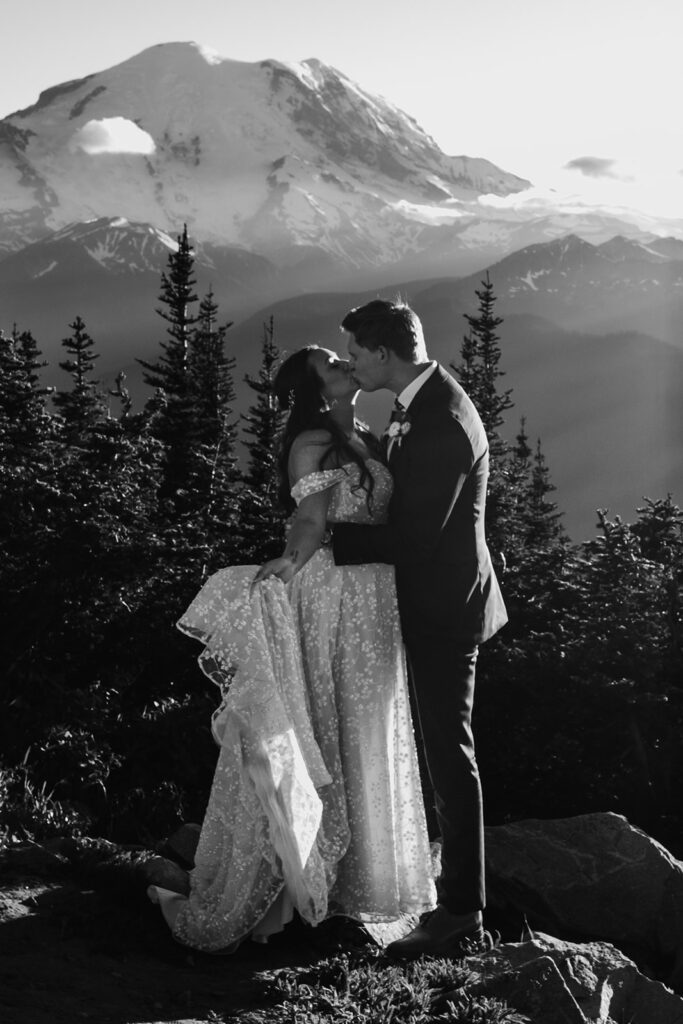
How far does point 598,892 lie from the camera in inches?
270

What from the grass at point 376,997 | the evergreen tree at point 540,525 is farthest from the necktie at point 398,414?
the evergreen tree at point 540,525

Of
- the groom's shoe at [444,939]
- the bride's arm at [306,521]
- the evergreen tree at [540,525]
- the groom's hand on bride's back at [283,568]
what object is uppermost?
the bride's arm at [306,521]

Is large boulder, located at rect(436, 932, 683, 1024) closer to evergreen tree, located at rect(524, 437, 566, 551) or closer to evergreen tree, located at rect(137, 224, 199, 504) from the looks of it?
evergreen tree, located at rect(524, 437, 566, 551)

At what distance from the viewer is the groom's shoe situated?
485 cm

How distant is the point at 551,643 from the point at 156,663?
5.38 metres

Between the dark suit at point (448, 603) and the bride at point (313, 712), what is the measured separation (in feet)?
0.70

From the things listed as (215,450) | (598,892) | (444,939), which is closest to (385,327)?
(444,939)

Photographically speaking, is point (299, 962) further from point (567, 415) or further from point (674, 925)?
point (567, 415)

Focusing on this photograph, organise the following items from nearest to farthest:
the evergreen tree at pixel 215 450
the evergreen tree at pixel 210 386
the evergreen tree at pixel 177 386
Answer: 1. the evergreen tree at pixel 215 450
2. the evergreen tree at pixel 177 386
3. the evergreen tree at pixel 210 386

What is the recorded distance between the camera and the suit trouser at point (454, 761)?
486cm

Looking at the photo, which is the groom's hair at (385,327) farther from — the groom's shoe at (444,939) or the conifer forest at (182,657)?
the conifer forest at (182,657)

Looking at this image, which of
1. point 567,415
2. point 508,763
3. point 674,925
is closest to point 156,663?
point 508,763

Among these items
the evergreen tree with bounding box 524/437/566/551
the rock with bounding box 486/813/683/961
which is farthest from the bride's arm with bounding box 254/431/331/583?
the evergreen tree with bounding box 524/437/566/551

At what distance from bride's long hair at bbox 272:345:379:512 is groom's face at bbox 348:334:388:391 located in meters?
0.22
